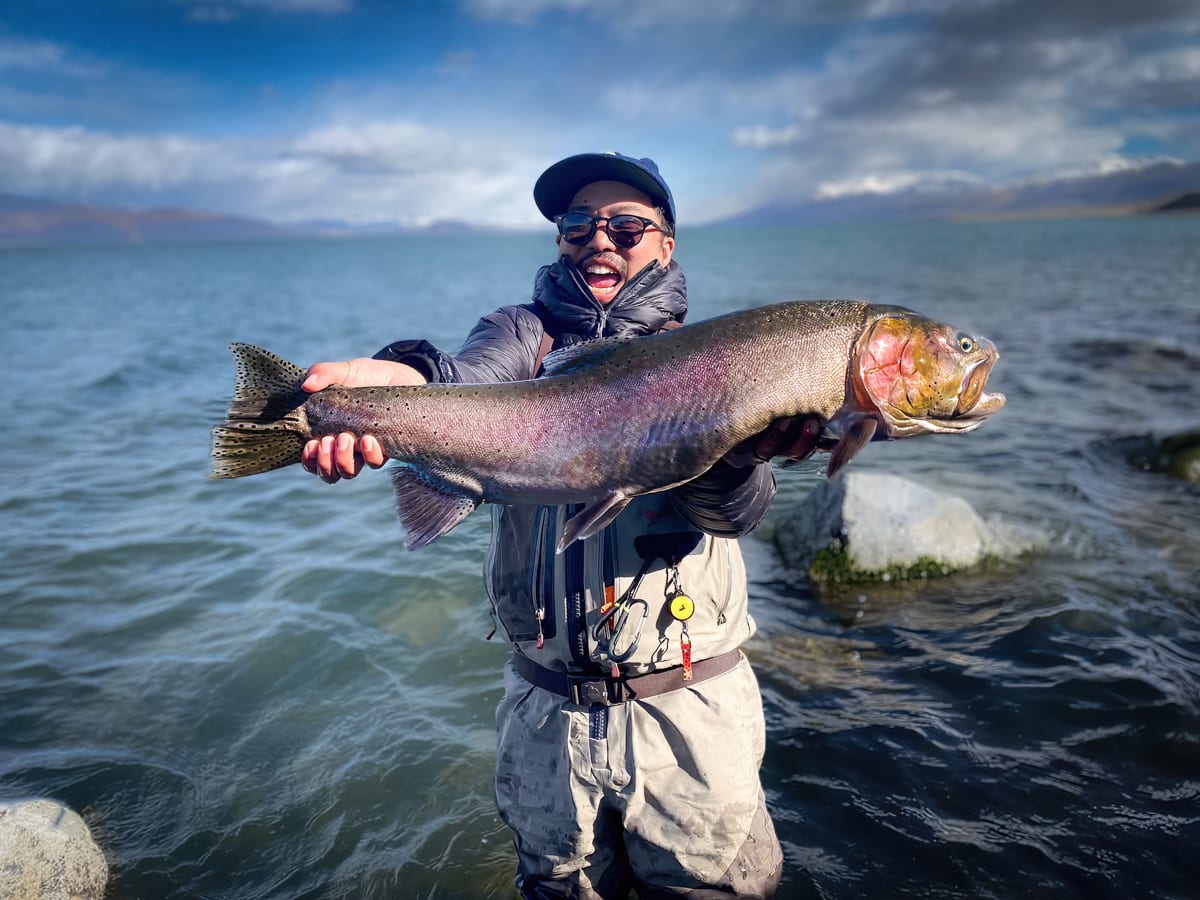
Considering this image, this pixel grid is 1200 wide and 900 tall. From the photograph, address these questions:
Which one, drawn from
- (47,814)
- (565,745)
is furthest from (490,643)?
(565,745)

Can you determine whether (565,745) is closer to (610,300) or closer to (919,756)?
(610,300)

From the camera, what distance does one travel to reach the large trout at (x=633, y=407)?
2.99 m

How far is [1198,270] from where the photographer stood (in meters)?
44.5

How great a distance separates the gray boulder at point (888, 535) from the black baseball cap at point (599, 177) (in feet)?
16.6

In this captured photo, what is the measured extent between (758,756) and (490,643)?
4.22 metres

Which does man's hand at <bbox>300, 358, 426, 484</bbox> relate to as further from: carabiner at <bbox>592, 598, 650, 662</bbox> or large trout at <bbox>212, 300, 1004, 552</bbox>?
carabiner at <bbox>592, 598, 650, 662</bbox>

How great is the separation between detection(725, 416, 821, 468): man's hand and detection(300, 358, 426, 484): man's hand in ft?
4.64

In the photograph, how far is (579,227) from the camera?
13.5 feet

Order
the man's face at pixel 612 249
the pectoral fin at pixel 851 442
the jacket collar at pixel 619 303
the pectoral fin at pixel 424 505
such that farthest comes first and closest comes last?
the man's face at pixel 612 249, the jacket collar at pixel 619 303, the pectoral fin at pixel 424 505, the pectoral fin at pixel 851 442

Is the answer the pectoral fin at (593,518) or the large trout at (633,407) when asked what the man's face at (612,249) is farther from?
the pectoral fin at (593,518)

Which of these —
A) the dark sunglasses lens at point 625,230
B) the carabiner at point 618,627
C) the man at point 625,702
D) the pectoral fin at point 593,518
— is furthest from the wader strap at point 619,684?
the dark sunglasses lens at point 625,230

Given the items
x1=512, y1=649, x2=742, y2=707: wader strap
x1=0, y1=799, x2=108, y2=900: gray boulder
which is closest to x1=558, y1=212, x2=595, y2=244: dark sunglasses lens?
x1=512, y1=649, x2=742, y2=707: wader strap

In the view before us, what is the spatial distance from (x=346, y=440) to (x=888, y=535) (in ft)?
21.9

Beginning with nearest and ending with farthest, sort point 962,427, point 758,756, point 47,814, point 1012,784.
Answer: point 962,427, point 758,756, point 47,814, point 1012,784
